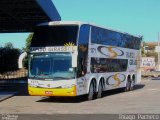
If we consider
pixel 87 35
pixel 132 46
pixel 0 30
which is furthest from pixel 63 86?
pixel 0 30

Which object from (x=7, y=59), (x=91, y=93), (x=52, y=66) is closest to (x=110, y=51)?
(x=91, y=93)

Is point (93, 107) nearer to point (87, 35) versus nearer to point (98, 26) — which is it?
point (87, 35)

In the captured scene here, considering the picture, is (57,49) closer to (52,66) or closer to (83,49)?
(52,66)

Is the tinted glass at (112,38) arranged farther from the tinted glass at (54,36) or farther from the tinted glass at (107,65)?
the tinted glass at (54,36)

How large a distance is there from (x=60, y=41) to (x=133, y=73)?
Result: 10.8 metres

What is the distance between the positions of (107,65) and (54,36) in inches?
186

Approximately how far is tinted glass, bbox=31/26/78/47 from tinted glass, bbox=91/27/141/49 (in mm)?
1947

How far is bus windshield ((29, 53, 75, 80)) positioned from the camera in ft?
71.2

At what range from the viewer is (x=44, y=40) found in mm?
22578

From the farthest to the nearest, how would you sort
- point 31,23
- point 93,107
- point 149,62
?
point 149,62 < point 31,23 < point 93,107

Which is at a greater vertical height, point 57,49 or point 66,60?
point 57,49

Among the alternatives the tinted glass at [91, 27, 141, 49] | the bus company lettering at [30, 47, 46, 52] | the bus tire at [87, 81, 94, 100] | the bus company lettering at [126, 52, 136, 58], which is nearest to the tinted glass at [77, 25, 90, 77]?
the tinted glass at [91, 27, 141, 49]

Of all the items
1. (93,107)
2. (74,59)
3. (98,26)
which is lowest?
(93,107)

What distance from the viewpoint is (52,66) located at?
21922 millimetres
